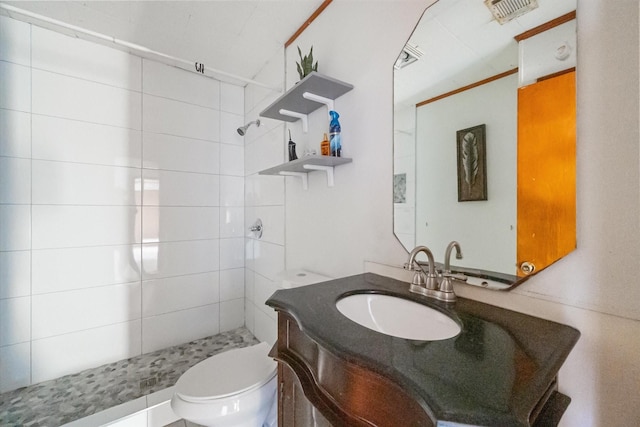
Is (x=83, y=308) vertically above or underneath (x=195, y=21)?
underneath

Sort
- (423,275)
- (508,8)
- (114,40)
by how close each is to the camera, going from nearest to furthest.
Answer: (508,8) < (423,275) < (114,40)

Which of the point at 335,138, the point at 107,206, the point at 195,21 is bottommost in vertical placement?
the point at 107,206

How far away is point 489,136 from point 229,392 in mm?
1315

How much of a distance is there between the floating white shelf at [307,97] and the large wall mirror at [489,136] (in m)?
0.31

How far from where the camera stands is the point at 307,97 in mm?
1267

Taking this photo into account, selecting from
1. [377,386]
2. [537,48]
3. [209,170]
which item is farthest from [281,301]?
[209,170]

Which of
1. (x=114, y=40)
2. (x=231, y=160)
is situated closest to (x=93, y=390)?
(x=231, y=160)

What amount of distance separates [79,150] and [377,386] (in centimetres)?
224

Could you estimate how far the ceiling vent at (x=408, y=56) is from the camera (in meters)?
0.99

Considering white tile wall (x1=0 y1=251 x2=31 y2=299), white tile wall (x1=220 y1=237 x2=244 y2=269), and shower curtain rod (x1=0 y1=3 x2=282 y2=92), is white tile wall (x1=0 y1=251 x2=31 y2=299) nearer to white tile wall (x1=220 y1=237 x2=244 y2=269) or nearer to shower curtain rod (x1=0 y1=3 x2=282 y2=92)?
white tile wall (x1=220 y1=237 x2=244 y2=269)

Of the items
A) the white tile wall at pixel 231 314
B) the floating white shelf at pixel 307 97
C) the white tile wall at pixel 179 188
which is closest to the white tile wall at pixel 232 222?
the white tile wall at pixel 179 188

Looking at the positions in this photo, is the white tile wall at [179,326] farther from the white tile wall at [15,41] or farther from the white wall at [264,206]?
the white tile wall at [15,41]

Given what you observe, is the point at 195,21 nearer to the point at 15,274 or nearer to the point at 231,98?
the point at 231,98

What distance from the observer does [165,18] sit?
152 cm
